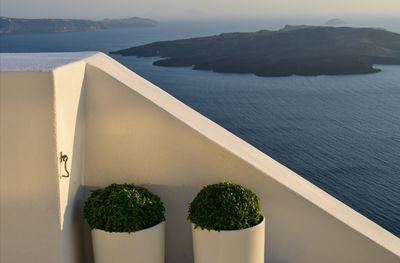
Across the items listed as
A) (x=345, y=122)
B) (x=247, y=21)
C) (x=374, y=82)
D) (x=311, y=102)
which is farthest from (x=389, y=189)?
(x=247, y=21)

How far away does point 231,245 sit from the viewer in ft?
9.62

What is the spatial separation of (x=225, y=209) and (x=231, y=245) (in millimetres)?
191

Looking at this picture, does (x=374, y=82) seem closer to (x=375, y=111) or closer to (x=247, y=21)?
(x=375, y=111)

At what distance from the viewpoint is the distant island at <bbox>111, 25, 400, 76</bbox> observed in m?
62.9

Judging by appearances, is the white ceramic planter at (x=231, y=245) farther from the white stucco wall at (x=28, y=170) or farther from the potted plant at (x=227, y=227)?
the white stucco wall at (x=28, y=170)

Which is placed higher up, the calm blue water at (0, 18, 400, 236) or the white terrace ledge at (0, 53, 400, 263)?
the white terrace ledge at (0, 53, 400, 263)

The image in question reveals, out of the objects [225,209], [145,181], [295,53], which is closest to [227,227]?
[225,209]

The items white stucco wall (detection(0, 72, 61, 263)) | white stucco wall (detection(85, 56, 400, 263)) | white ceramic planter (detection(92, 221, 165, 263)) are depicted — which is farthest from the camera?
white stucco wall (detection(85, 56, 400, 263))

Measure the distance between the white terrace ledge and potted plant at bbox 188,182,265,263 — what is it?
321 millimetres

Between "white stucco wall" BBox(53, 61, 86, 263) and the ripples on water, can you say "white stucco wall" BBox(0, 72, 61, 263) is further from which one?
the ripples on water

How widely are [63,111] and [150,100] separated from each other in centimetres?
61

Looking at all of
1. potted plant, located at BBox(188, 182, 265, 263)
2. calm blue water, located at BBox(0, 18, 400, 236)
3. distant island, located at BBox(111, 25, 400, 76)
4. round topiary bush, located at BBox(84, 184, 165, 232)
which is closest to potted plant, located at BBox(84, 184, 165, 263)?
round topiary bush, located at BBox(84, 184, 165, 232)

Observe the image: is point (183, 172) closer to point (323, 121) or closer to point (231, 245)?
point (231, 245)

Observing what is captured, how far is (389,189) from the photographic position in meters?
26.0
